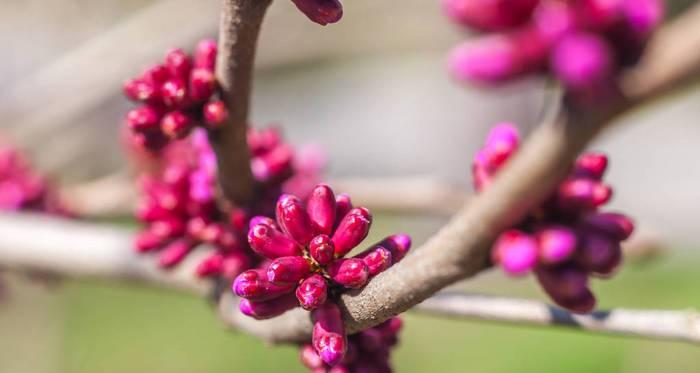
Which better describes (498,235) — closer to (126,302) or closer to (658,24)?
(658,24)

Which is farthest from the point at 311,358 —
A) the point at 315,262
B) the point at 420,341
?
the point at 420,341

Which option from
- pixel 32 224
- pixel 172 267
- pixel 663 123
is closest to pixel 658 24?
pixel 172 267

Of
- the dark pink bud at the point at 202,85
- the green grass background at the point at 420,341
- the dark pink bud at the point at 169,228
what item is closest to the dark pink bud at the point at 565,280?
the dark pink bud at the point at 202,85

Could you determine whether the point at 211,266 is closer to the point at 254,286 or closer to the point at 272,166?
the point at 272,166

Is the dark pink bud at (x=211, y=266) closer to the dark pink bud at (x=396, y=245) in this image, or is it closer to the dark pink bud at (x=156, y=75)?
the dark pink bud at (x=156, y=75)

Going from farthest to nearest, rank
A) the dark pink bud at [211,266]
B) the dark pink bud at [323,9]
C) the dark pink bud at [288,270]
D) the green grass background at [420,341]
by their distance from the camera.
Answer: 1. the green grass background at [420,341]
2. the dark pink bud at [211,266]
3. the dark pink bud at [288,270]
4. the dark pink bud at [323,9]
